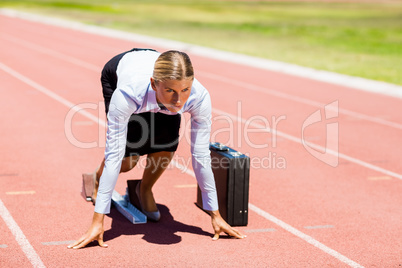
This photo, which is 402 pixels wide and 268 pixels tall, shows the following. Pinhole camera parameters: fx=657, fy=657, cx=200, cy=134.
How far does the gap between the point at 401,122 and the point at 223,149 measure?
269 inches

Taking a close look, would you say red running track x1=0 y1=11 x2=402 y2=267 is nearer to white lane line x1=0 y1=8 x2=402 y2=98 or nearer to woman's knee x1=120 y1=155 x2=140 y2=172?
woman's knee x1=120 y1=155 x2=140 y2=172

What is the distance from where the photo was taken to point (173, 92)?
195 inches

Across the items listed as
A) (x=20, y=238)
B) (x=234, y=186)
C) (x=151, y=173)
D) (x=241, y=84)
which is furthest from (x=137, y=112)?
(x=241, y=84)

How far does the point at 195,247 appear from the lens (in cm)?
561

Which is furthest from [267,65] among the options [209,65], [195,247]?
[195,247]

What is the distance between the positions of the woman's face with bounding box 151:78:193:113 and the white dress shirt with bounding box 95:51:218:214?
19cm

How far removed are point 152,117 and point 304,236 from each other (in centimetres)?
177

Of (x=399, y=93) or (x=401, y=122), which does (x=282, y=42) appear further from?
(x=401, y=122)

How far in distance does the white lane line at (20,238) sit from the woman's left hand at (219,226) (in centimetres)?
146

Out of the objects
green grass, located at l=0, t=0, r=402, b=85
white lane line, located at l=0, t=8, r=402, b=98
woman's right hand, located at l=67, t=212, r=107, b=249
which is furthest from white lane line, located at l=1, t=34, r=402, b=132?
woman's right hand, located at l=67, t=212, r=107, b=249

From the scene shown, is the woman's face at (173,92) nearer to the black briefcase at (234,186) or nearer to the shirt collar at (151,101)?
the shirt collar at (151,101)

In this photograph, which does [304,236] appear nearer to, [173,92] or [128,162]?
[128,162]

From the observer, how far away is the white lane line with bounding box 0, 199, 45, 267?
17.0 feet

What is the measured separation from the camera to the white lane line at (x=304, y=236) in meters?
5.50
